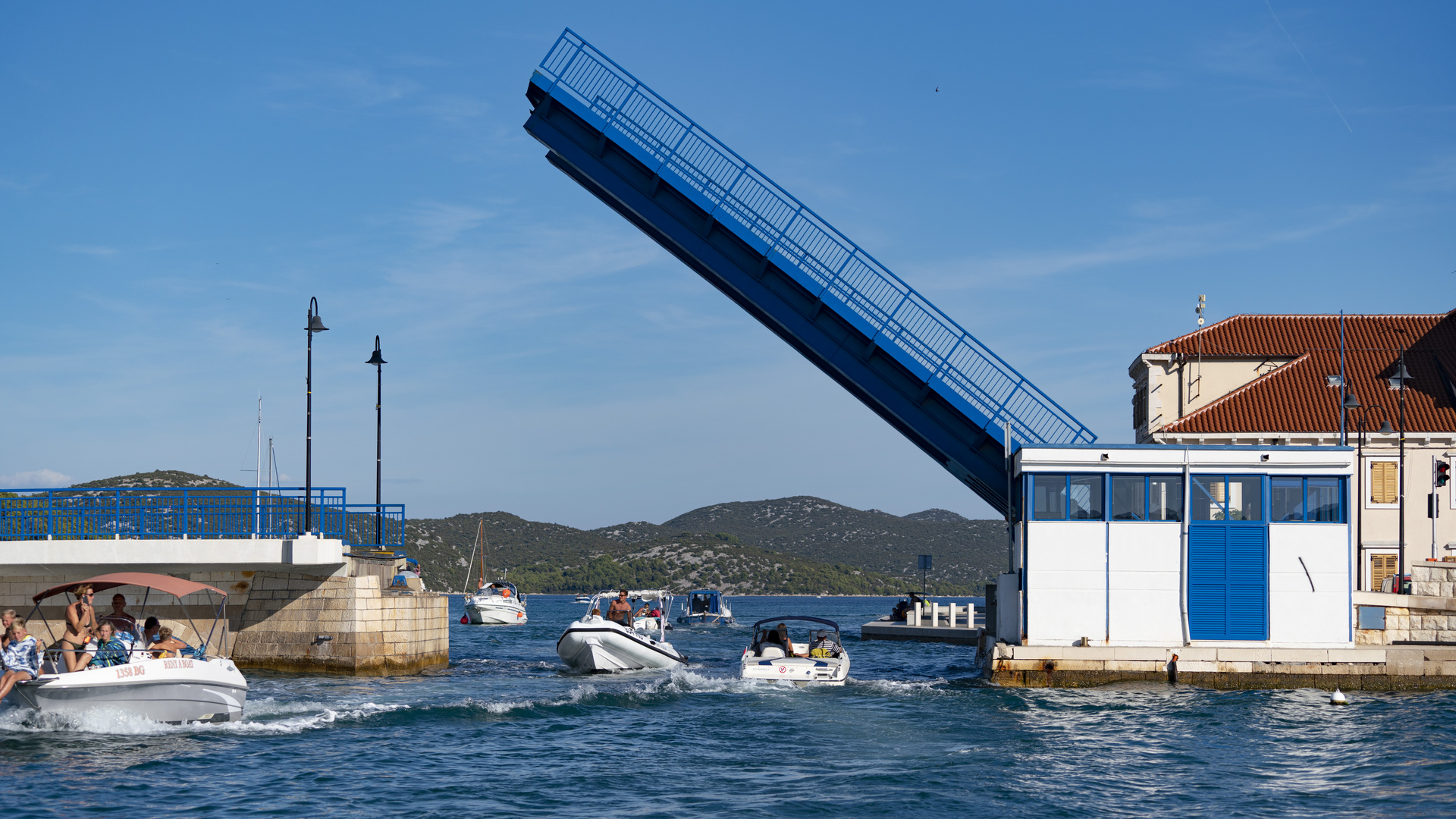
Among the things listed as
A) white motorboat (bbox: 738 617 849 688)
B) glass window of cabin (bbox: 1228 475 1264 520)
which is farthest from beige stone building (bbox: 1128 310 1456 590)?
white motorboat (bbox: 738 617 849 688)

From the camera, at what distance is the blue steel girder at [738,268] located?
991 inches

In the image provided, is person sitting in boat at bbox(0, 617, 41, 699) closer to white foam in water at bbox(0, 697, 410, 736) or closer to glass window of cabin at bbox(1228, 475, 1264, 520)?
white foam in water at bbox(0, 697, 410, 736)

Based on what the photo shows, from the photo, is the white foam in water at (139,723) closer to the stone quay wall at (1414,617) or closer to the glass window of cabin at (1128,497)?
the glass window of cabin at (1128,497)

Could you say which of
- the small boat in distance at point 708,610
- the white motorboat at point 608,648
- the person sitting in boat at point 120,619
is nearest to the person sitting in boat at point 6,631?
the person sitting in boat at point 120,619

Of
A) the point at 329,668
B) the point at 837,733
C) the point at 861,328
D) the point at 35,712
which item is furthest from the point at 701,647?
the point at 35,712

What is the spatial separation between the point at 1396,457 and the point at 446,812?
108ft

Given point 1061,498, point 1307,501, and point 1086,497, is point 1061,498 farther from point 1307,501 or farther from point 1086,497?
point 1307,501

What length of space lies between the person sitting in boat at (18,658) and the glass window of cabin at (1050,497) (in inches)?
678

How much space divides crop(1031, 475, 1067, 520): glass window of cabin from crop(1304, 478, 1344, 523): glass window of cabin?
469 cm

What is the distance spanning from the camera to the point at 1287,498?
24422 millimetres

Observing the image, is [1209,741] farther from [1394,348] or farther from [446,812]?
[1394,348]

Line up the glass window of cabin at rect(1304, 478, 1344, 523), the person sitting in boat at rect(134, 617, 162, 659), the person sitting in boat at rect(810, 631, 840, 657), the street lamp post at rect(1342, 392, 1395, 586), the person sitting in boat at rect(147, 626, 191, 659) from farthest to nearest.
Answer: the street lamp post at rect(1342, 392, 1395, 586) → the person sitting in boat at rect(810, 631, 840, 657) → the glass window of cabin at rect(1304, 478, 1344, 523) → the person sitting in boat at rect(134, 617, 162, 659) → the person sitting in boat at rect(147, 626, 191, 659)

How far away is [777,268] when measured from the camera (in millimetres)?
25016

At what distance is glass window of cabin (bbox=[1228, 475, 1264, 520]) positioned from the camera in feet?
80.1
